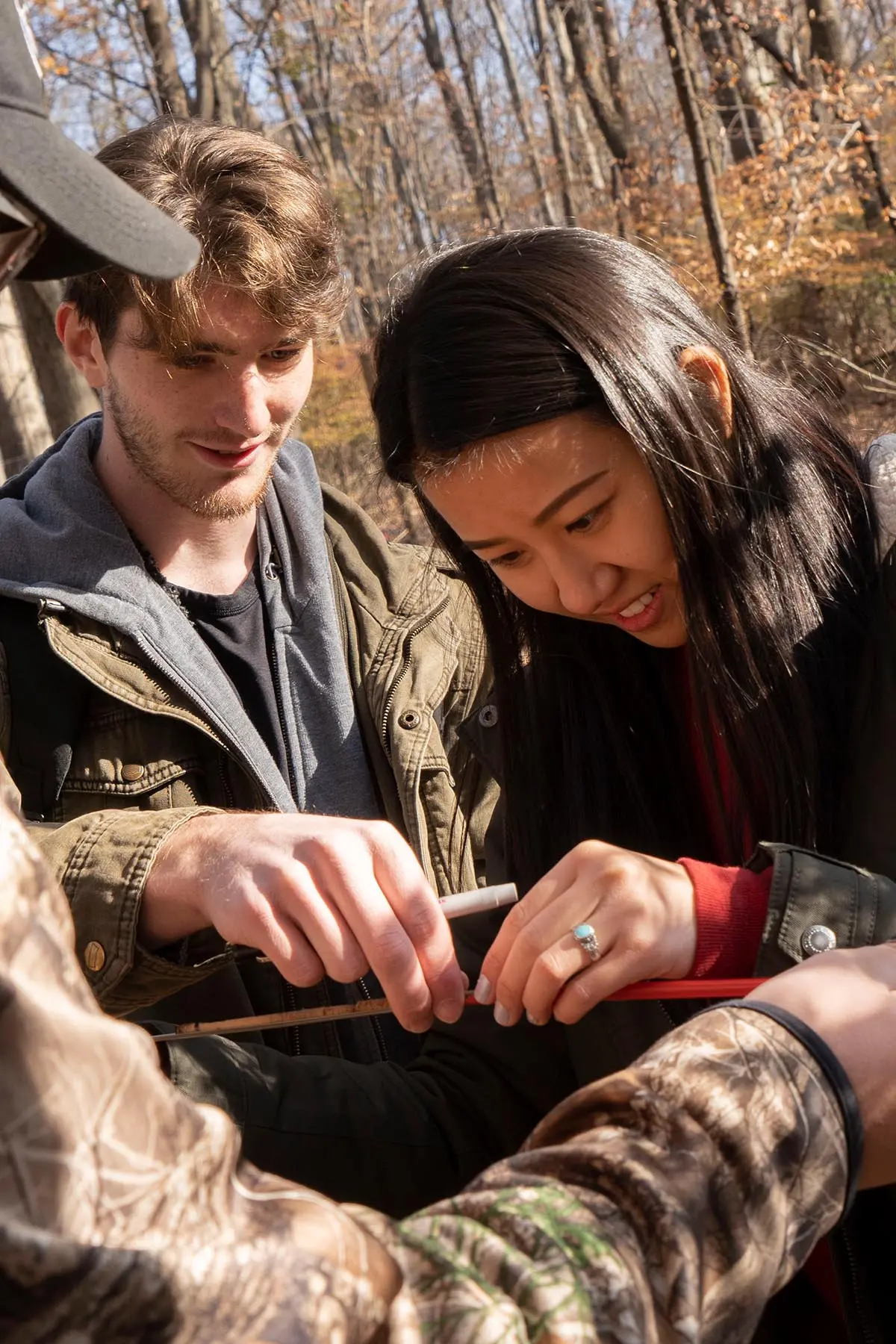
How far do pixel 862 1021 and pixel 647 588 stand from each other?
1.05 meters

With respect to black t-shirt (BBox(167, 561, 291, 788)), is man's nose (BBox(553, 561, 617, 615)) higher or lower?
higher

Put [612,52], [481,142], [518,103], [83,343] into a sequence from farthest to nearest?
[518,103], [481,142], [612,52], [83,343]

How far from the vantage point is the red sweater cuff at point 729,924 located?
1.75m

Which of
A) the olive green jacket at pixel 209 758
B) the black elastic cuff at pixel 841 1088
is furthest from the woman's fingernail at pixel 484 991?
the black elastic cuff at pixel 841 1088

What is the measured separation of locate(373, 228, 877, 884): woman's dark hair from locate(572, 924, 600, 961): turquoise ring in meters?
0.44

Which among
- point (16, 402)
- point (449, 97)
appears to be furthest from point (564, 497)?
point (449, 97)

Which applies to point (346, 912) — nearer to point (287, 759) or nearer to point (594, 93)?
point (287, 759)

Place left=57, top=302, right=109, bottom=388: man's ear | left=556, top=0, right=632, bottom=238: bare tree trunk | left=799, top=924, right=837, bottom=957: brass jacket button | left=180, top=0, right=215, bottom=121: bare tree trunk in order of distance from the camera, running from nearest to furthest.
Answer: left=799, top=924, right=837, bottom=957: brass jacket button → left=57, top=302, right=109, bottom=388: man's ear → left=180, top=0, right=215, bottom=121: bare tree trunk → left=556, top=0, right=632, bottom=238: bare tree trunk

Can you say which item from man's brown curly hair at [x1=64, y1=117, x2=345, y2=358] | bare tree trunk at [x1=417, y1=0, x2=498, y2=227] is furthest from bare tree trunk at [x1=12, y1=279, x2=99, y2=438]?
bare tree trunk at [x1=417, y1=0, x2=498, y2=227]

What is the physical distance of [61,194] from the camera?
117 centimetres

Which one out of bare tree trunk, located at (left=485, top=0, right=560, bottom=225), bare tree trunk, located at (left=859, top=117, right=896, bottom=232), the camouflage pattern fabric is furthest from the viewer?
bare tree trunk, located at (left=485, top=0, right=560, bottom=225)

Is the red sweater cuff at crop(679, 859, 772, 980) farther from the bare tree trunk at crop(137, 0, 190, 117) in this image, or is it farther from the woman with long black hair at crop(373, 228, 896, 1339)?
the bare tree trunk at crop(137, 0, 190, 117)

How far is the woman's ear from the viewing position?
2150mm

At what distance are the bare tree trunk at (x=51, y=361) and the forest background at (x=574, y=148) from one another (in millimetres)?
18
